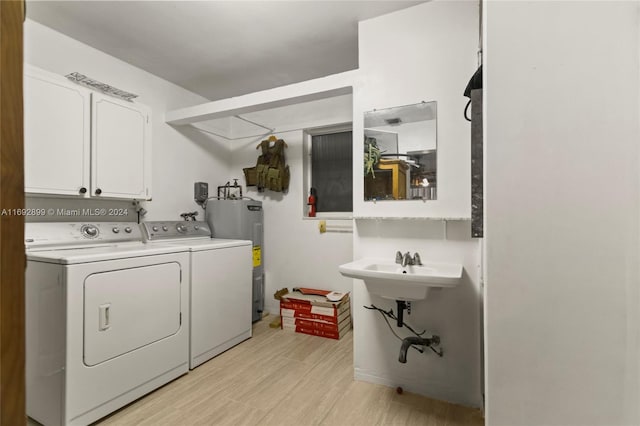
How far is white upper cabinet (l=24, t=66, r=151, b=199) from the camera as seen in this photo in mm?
1803

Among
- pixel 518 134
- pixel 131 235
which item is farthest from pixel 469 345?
pixel 131 235

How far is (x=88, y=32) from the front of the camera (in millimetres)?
2230

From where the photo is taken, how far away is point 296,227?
132 inches

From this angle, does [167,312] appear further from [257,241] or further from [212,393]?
[257,241]

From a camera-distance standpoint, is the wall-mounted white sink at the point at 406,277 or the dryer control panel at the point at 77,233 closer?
→ the wall-mounted white sink at the point at 406,277

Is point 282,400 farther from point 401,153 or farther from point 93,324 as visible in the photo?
point 401,153

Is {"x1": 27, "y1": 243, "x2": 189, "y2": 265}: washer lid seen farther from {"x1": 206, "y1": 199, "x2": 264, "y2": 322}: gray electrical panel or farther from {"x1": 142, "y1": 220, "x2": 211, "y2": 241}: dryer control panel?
{"x1": 206, "y1": 199, "x2": 264, "y2": 322}: gray electrical panel

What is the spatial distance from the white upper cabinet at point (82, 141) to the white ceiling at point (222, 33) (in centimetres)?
53

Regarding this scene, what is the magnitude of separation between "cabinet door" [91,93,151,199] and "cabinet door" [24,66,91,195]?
64 millimetres

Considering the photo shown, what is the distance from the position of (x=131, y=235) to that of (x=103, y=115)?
0.97 metres

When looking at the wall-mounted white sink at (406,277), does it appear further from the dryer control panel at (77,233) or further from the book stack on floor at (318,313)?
the dryer control panel at (77,233)

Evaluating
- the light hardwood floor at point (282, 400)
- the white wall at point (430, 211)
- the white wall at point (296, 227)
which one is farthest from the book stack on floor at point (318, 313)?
the white wall at point (430, 211)

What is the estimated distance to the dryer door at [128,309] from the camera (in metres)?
1.64

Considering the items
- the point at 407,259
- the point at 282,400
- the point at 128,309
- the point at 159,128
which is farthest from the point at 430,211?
the point at 159,128
